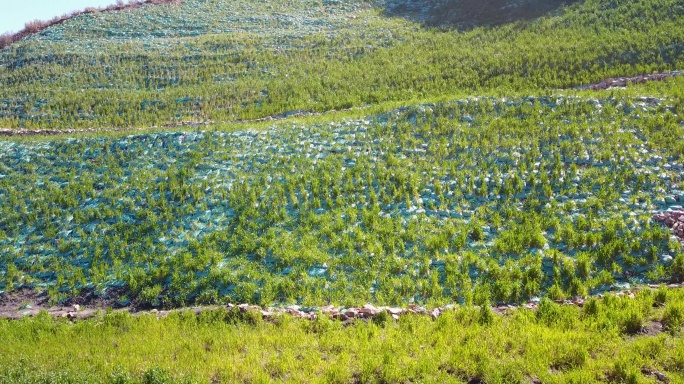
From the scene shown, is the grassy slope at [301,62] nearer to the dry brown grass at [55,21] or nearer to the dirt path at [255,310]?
the dry brown grass at [55,21]

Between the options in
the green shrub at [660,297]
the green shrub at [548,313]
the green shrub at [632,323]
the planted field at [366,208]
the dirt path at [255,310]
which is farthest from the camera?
the planted field at [366,208]

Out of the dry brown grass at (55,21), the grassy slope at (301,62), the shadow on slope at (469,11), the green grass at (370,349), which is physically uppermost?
the dry brown grass at (55,21)

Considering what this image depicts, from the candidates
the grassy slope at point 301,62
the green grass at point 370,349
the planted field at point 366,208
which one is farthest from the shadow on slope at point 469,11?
the green grass at point 370,349

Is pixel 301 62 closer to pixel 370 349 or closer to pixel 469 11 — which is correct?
pixel 469 11

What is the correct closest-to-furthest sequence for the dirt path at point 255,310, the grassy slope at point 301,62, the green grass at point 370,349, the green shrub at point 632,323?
the green grass at point 370,349 < the green shrub at point 632,323 < the dirt path at point 255,310 < the grassy slope at point 301,62

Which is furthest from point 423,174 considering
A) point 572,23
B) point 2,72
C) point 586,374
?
point 2,72

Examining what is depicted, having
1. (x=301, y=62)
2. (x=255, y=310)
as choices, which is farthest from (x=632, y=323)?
(x=301, y=62)

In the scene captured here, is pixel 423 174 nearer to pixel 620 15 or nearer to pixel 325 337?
pixel 325 337
